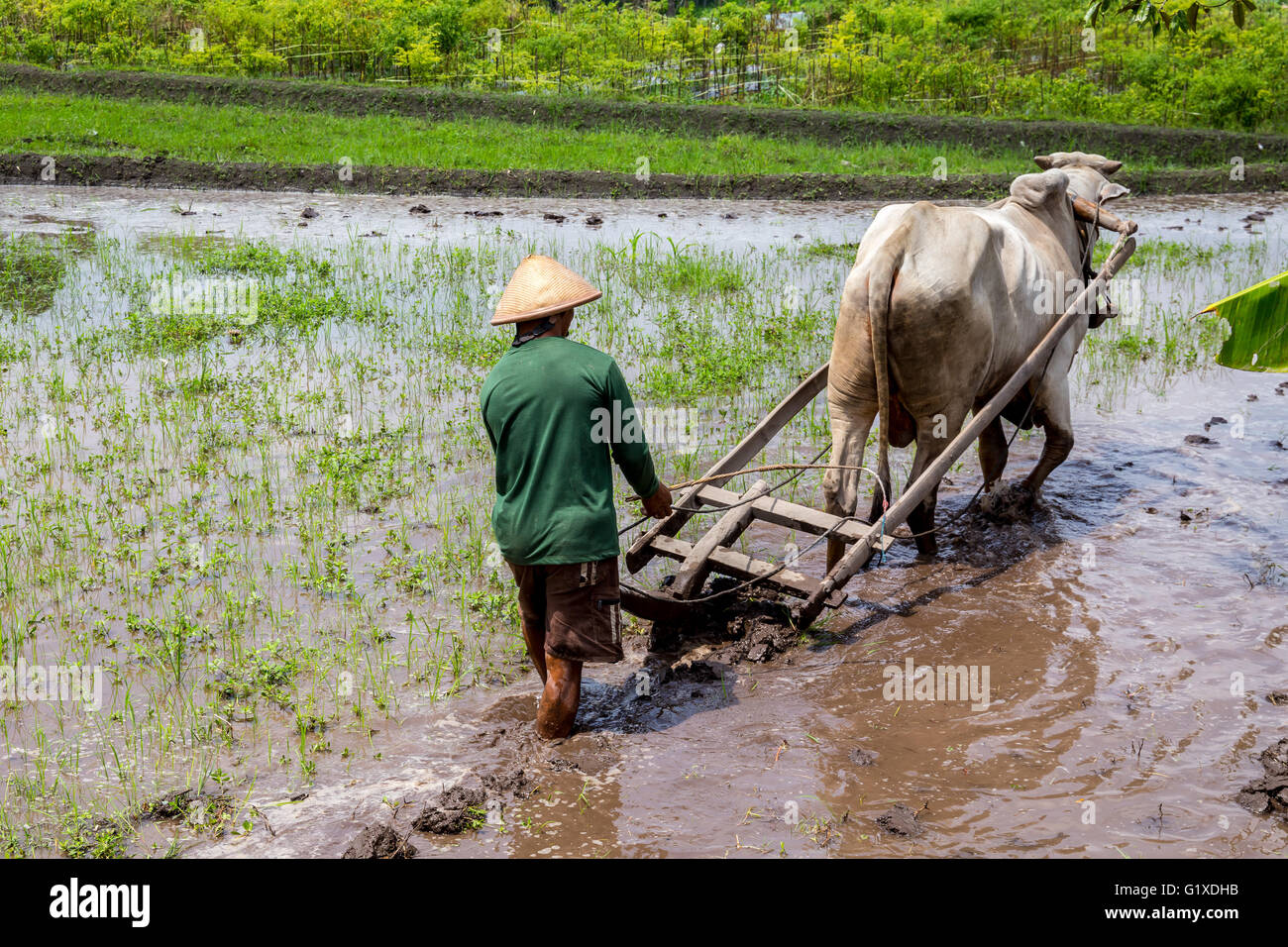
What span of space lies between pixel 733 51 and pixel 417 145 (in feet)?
27.7

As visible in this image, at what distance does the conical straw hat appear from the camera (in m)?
3.59

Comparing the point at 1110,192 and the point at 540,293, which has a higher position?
the point at 1110,192

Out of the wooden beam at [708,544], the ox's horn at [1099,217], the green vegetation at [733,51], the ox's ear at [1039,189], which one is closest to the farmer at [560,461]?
the wooden beam at [708,544]

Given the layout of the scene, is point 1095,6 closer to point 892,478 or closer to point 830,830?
point 892,478

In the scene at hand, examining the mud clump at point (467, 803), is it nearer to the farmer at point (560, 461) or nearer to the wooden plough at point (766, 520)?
the farmer at point (560, 461)

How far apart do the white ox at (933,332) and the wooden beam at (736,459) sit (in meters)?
0.20

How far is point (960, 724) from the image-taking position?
3930mm

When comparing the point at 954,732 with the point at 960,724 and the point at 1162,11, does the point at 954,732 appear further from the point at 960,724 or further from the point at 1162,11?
the point at 1162,11

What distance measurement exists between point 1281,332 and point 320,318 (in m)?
6.37

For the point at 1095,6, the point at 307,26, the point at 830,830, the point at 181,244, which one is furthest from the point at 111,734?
the point at 307,26

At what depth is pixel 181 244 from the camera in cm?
1099

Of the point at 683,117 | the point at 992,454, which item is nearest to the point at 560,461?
the point at 992,454

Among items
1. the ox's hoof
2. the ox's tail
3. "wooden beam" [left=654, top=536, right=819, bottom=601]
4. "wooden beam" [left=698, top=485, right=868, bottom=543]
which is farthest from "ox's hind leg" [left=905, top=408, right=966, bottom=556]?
"wooden beam" [left=654, top=536, right=819, bottom=601]

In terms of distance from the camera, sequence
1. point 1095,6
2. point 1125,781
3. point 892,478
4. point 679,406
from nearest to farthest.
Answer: point 1125,781, point 1095,6, point 892,478, point 679,406
